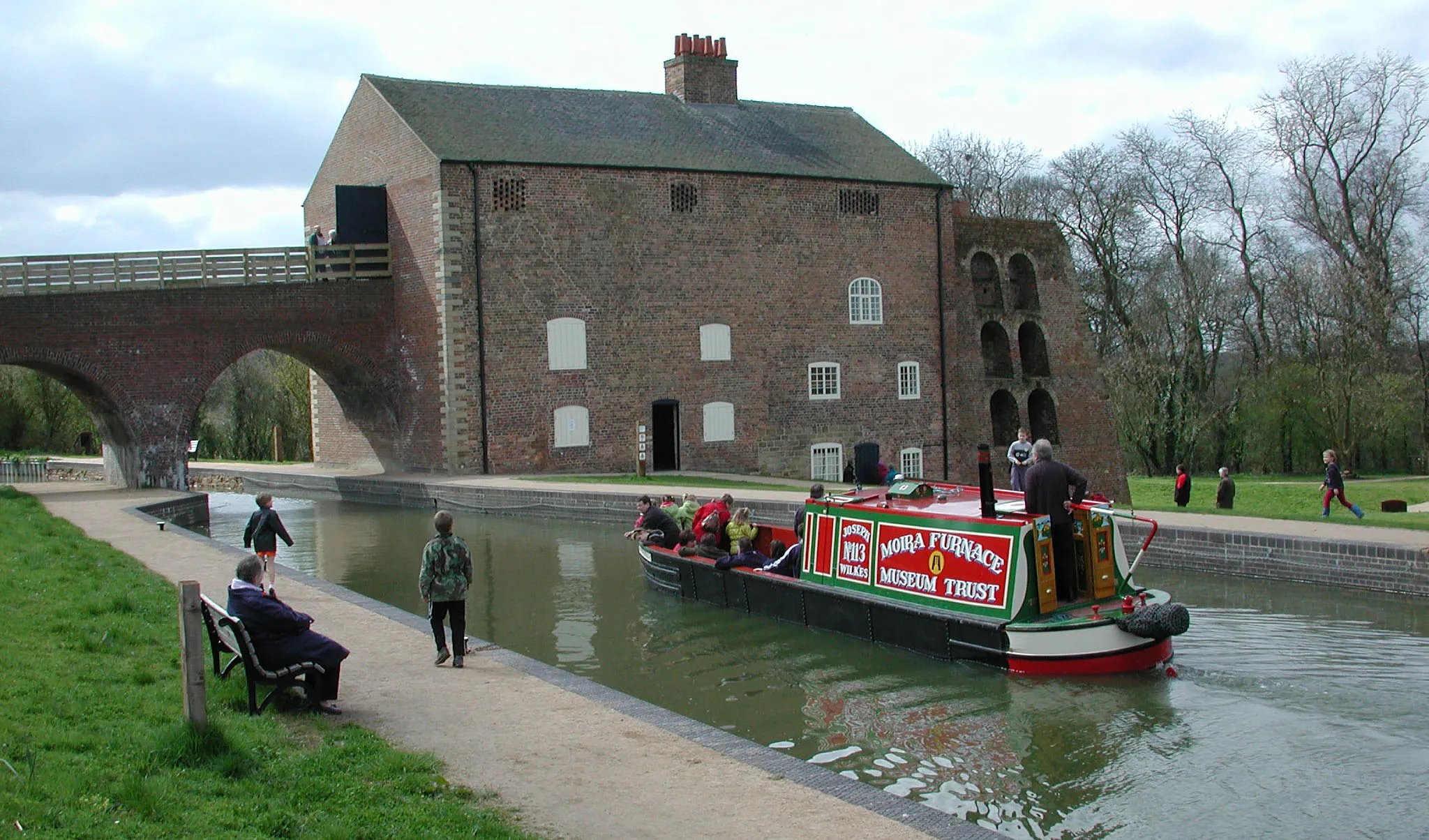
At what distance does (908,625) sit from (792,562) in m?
2.33

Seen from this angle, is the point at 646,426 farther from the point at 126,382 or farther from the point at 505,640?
the point at 505,640

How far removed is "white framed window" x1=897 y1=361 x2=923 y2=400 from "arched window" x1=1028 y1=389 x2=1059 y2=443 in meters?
4.06

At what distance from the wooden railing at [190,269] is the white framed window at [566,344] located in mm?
4529

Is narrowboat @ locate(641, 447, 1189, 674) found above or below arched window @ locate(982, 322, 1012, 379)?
below

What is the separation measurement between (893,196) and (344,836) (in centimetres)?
3170

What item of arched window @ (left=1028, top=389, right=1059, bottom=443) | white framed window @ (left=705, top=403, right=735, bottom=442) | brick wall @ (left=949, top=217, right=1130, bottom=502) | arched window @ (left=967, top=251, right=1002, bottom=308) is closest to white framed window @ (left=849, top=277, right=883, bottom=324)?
brick wall @ (left=949, top=217, right=1130, bottom=502)

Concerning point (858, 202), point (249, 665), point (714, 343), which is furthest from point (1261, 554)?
point (858, 202)

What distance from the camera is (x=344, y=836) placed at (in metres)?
5.96

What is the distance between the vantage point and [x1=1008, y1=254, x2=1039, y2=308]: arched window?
126 feet

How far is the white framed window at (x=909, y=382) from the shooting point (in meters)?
35.9

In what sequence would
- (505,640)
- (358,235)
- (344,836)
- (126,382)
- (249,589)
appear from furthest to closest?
(358,235) → (126,382) → (505,640) → (249,589) → (344,836)

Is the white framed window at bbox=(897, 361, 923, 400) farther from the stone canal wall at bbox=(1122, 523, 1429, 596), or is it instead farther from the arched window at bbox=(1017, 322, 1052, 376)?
the stone canal wall at bbox=(1122, 523, 1429, 596)

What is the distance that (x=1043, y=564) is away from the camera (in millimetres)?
12180

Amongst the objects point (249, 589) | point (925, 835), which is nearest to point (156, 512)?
point (249, 589)
